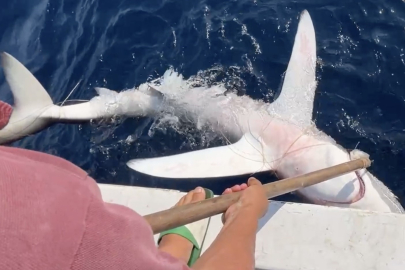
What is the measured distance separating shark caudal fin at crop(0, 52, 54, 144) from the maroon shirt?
371 centimetres

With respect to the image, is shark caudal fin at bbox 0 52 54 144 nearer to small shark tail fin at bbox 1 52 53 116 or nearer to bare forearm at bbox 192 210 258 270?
small shark tail fin at bbox 1 52 53 116

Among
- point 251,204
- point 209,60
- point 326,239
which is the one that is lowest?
point 209,60

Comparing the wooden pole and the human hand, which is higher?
the wooden pole

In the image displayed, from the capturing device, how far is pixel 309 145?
13.0 ft

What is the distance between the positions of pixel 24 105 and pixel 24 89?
0.18 m

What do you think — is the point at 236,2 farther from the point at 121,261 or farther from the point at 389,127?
the point at 121,261

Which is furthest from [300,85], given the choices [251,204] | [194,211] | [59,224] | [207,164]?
[59,224]

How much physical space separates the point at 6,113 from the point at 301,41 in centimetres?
361

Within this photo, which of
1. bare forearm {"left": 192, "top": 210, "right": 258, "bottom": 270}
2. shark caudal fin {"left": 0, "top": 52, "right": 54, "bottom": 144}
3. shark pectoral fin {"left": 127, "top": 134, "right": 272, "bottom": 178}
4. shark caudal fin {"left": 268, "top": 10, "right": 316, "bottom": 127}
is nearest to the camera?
bare forearm {"left": 192, "top": 210, "right": 258, "bottom": 270}

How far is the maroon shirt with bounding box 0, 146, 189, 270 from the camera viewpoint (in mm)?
889

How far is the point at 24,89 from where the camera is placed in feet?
15.1

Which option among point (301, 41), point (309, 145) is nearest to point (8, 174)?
point (309, 145)

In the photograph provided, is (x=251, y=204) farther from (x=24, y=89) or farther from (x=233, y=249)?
(x=24, y=89)

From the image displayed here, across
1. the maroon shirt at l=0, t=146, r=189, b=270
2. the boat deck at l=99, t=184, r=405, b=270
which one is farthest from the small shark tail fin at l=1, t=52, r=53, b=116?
the maroon shirt at l=0, t=146, r=189, b=270
